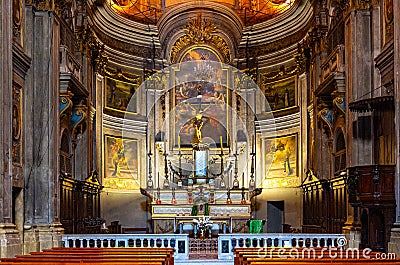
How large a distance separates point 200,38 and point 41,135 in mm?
12757

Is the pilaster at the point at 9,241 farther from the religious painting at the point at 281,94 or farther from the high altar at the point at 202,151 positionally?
the religious painting at the point at 281,94

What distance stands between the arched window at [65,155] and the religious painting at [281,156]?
865 cm

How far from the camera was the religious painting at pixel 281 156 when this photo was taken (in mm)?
25188

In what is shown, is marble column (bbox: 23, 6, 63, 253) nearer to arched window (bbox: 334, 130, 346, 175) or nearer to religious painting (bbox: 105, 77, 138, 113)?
arched window (bbox: 334, 130, 346, 175)

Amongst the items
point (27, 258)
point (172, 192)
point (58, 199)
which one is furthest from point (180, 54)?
point (27, 258)

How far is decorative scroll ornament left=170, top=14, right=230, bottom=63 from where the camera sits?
2759 cm

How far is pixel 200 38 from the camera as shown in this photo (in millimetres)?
27688

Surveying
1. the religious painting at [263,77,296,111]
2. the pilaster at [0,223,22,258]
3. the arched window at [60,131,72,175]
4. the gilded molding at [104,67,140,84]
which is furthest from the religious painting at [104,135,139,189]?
the pilaster at [0,223,22,258]

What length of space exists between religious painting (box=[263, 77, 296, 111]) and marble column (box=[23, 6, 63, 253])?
11.2m

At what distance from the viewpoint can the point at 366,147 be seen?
1647 cm

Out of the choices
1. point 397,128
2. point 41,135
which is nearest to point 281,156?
point 41,135

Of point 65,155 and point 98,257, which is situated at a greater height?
point 65,155

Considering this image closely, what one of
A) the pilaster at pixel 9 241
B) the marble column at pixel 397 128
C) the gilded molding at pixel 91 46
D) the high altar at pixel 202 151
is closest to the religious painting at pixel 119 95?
the high altar at pixel 202 151

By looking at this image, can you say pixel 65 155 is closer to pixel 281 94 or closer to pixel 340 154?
pixel 340 154
